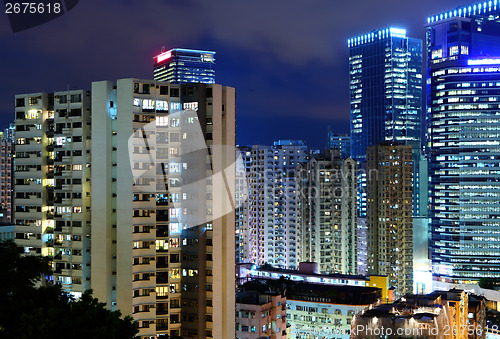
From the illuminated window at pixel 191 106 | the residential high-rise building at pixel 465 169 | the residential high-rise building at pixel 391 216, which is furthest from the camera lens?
the residential high-rise building at pixel 465 169

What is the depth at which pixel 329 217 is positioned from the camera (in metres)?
52.0

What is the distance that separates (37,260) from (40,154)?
13.7m

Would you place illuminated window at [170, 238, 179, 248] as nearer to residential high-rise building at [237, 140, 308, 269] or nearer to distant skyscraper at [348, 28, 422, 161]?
residential high-rise building at [237, 140, 308, 269]

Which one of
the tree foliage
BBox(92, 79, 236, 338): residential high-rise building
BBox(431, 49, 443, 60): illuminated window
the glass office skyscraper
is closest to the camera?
the tree foliage

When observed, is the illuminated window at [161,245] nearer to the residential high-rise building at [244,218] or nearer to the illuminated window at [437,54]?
the residential high-rise building at [244,218]

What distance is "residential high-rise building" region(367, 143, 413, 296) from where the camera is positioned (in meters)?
49.7

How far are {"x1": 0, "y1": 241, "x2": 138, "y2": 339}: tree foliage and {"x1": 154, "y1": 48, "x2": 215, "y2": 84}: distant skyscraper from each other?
8213 centimetres

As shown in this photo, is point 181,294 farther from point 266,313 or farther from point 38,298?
point 38,298

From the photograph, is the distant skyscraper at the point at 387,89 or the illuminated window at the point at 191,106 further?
the distant skyscraper at the point at 387,89

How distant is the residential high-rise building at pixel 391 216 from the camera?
49.7 meters

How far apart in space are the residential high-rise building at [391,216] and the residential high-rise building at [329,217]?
67.6 inches

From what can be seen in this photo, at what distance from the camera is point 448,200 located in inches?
2228

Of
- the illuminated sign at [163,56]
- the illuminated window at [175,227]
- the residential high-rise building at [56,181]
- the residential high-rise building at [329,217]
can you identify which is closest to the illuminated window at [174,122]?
the residential high-rise building at [56,181]

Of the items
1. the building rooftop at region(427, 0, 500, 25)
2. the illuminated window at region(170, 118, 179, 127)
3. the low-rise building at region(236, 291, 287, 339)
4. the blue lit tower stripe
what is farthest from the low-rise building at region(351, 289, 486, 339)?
the building rooftop at region(427, 0, 500, 25)
